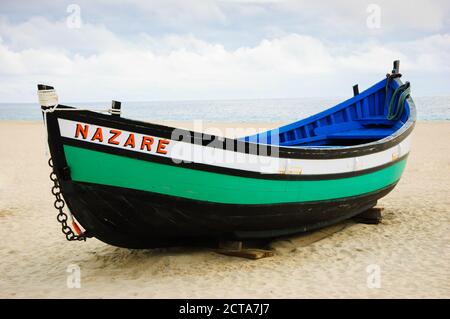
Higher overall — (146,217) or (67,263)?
(146,217)

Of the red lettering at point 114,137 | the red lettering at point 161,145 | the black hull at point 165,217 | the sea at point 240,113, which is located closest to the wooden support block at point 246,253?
the black hull at point 165,217

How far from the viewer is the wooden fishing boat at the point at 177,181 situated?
450cm

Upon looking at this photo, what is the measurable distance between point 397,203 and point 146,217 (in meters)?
5.58

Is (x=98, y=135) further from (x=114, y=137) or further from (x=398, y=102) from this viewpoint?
(x=398, y=102)

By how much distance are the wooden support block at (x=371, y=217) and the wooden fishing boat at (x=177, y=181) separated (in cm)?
144

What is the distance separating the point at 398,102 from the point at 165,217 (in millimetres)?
5261

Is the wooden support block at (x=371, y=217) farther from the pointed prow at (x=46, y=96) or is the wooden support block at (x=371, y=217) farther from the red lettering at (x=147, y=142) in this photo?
the pointed prow at (x=46, y=96)

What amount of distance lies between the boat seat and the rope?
1.06 ft

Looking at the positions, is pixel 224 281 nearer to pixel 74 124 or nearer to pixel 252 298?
pixel 252 298

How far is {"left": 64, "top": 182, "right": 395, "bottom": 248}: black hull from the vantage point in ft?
15.4

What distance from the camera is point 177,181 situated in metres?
4.67

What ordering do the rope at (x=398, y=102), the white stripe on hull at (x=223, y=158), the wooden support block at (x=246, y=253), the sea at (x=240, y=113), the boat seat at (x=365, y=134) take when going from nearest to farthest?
1. the white stripe on hull at (x=223, y=158)
2. the wooden support block at (x=246, y=253)
3. the boat seat at (x=365, y=134)
4. the rope at (x=398, y=102)
5. the sea at (x=240, y=113)

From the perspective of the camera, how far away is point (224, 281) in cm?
488
